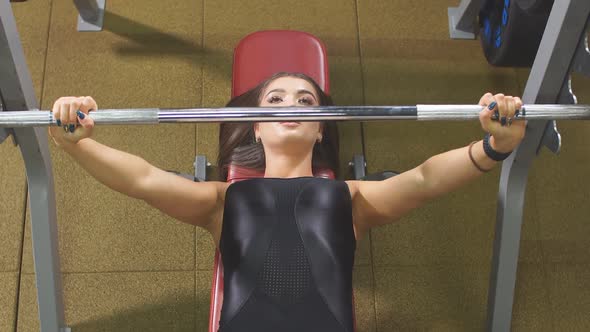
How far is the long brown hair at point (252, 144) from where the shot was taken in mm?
2258

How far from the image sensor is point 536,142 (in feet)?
6.68

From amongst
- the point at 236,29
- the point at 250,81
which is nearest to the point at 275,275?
the point at 250,81

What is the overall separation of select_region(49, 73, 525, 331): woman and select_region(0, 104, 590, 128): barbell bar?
Answer: 0.08 meters

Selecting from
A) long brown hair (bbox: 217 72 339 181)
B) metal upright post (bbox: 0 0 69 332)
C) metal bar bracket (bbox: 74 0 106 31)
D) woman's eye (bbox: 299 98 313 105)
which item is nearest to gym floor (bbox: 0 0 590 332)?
metal bar bracket (bbox: 74 0 106 31)

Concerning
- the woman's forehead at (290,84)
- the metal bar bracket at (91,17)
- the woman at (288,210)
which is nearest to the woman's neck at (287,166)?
the woman at (288,210)

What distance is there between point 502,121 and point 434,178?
276 millimetres

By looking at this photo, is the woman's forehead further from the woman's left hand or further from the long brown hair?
the woman's left hand

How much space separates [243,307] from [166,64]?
1.41 m

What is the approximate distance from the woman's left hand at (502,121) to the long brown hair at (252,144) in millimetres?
637

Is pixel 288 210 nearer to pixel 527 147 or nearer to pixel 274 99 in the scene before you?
pixel 274 99

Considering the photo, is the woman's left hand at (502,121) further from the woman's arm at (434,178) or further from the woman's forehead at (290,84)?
the woman's forehead at (290,84)

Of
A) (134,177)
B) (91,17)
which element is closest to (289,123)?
(134,177)

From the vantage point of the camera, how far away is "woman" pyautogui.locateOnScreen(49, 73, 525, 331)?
1.89m

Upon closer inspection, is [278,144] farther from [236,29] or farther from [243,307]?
Result: [236,29]
